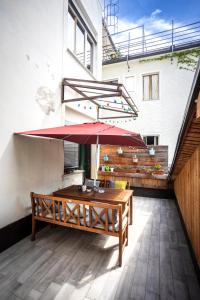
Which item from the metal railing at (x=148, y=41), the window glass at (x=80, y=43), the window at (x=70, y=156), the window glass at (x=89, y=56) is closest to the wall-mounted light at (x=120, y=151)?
the window at (x=70, y=156)

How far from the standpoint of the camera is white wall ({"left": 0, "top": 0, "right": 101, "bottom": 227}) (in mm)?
2783

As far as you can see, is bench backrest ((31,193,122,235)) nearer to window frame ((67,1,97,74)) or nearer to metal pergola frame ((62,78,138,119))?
metal pergola frame ((62,78,138,119))

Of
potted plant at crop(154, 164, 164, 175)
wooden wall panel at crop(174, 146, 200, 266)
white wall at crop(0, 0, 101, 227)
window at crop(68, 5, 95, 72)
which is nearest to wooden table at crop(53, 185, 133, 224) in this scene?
white wall at crop(0, 0, 101, 227)

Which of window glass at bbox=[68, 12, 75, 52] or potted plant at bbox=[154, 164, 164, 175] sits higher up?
window glass at bbox=[68, 12, 75, 52]

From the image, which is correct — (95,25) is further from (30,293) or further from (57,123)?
(30,293)

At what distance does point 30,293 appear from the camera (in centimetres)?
190

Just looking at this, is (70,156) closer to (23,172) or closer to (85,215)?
(23,172)

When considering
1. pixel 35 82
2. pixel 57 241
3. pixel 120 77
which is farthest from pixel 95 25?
pixel 57 241

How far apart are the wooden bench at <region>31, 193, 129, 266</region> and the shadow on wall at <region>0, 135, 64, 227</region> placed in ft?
1.21

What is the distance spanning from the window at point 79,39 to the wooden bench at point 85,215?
14.7ft

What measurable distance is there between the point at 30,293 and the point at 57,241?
45.0 inches

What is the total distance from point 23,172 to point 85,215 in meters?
1.49

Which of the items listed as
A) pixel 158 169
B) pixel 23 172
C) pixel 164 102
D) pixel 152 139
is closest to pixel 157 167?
pixel 158 169

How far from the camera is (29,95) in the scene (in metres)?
3.25
